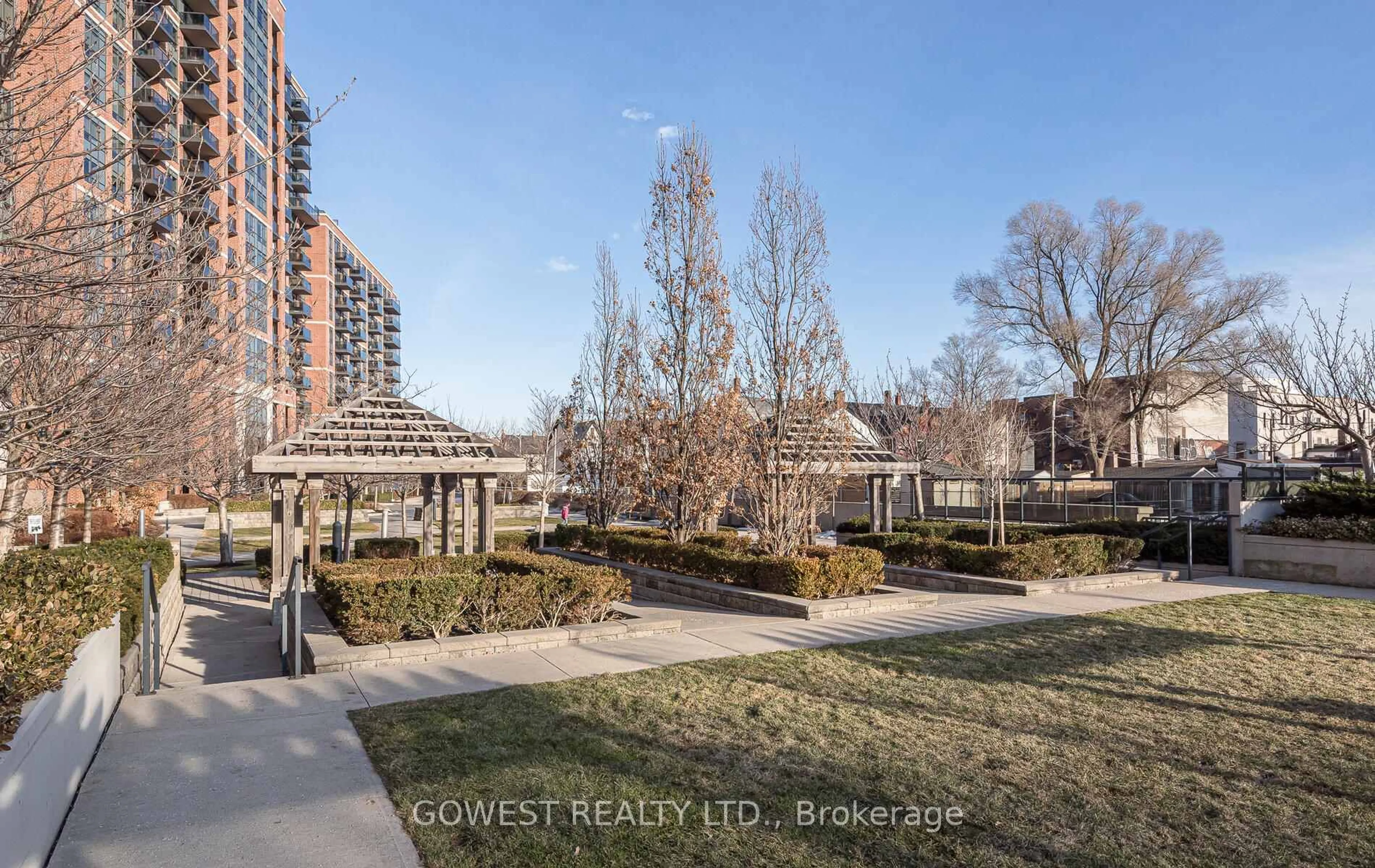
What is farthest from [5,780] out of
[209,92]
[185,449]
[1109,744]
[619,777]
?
[209,92]

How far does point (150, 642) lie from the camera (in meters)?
8.56

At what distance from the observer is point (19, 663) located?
4.35 m

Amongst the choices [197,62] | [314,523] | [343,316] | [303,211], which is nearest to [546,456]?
[314,523]

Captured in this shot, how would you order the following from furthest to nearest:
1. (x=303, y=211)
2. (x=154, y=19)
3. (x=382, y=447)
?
(x=303, y=211)
(x=382, y=447)
(x=154, y=19)

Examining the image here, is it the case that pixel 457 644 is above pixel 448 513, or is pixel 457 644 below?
below

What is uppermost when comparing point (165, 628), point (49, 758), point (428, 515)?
point (428, 515)

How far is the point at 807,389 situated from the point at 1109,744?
952 cm

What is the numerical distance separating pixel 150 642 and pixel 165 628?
290 centimetres

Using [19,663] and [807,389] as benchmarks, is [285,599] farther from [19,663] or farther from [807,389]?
[807,389]

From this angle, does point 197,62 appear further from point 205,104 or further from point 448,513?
point 448,513

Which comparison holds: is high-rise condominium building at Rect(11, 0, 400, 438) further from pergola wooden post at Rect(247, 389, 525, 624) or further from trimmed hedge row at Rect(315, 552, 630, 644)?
trimmed hedge row at Rect(315, 552, 630, 644)

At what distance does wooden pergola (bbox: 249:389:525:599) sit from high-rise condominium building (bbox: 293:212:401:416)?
1495cm

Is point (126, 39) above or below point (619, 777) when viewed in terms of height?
above

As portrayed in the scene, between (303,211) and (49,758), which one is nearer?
(49,758)
